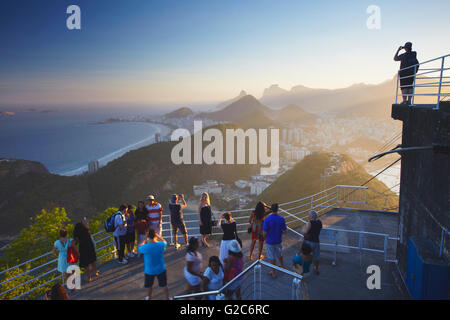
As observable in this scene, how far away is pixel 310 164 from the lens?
219 feet

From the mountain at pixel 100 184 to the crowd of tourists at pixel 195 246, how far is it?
68.0m

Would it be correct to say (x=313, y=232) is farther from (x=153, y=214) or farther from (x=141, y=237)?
(x=141, y=237)

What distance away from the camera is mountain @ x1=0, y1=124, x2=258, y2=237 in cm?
6750

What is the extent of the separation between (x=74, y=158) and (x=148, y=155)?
166ft

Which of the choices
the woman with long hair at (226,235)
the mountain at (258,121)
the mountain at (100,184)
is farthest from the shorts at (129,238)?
the mountain at (258,121)

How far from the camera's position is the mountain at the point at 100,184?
67500 mm

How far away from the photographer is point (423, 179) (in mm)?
5066

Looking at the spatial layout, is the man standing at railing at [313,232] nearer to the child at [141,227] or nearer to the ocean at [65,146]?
the child at [141,227]

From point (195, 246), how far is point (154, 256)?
88 centimetres

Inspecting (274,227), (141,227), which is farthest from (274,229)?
(141,227)

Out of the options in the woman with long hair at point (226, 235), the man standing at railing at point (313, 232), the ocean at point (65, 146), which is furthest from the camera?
the ocean at point (65, 146)

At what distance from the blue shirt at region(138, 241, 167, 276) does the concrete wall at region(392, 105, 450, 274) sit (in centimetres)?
464

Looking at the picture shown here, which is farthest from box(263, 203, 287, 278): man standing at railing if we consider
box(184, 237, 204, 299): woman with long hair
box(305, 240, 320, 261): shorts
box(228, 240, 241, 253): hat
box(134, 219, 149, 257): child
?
box(134, 219, 149, 257): child
